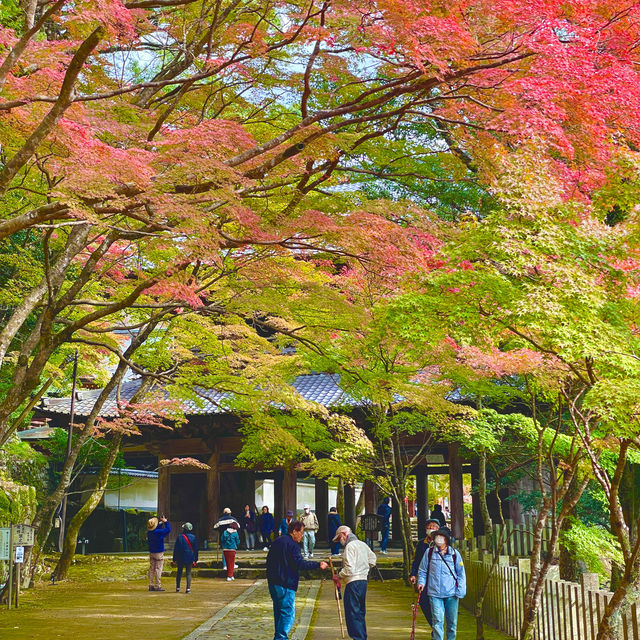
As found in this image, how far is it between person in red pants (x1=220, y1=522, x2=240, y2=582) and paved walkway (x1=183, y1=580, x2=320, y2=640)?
1.59 metres

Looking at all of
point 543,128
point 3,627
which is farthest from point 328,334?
point 3,627

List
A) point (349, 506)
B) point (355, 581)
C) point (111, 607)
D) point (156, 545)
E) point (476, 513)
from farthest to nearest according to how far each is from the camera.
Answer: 1. point (349, 506)
2. point (476, 513)
3. point (156, 545)
4. point (111, 607)
5. point (355, 581)

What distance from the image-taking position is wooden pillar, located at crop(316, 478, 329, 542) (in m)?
25.6

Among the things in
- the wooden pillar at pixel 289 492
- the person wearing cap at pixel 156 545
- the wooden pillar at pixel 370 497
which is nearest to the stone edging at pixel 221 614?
the person wearing cap at pixel 156 545

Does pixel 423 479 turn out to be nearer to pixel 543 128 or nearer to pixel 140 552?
pixel 140 552

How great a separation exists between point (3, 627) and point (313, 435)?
23.6ft

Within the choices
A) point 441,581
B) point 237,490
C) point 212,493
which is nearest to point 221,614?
point 441,581

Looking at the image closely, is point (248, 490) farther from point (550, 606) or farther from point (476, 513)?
point (550, 606)

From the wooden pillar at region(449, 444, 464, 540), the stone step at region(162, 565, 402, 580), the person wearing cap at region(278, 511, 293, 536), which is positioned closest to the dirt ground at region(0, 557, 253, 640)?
the stone step at region(162, 565, 402, 580)

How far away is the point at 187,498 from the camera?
27.6 m

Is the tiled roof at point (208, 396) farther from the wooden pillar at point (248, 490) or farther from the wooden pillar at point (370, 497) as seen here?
the wooden pillar at point (248, 490)

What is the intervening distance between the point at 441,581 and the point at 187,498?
68.6ft

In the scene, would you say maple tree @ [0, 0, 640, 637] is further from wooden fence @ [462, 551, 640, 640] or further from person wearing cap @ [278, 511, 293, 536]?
person wearing cap @ [278, 511, 293, 536]

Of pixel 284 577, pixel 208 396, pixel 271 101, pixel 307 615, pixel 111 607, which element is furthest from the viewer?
pixel 208 396
